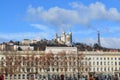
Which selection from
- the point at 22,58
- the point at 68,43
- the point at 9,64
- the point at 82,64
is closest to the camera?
the point at 9,64

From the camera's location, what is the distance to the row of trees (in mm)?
121312

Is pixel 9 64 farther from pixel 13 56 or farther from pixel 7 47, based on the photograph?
pixel 7 47

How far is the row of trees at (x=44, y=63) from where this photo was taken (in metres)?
121

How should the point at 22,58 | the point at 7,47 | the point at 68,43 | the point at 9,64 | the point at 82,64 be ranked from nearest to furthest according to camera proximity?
the point at 9,64
the point at 22,58
the point at 82,64
the point at 7,47
the point at 68,43

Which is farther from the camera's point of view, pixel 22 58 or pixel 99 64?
pixel 99 64

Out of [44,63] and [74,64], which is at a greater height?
[44,63]

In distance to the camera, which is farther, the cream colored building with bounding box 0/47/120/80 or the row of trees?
the cream colored building with bounding box 0/47/120/80

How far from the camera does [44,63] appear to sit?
125 meters

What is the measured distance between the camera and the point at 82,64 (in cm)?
13462

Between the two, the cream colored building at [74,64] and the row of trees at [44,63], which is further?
the cream colored building at [74,64]

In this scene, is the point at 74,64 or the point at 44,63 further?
the point at 74,64

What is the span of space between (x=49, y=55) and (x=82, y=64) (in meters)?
12.2


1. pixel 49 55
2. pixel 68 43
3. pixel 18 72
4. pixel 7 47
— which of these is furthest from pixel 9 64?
pixel 68 43

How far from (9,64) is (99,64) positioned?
33713mm
